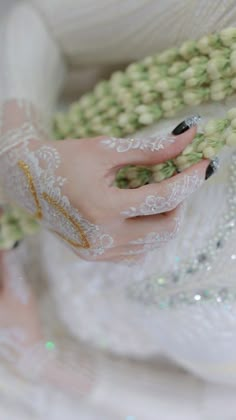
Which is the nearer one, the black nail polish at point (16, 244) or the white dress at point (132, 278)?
the white dress at point (132, 278)

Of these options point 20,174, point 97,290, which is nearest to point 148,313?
point 97,290

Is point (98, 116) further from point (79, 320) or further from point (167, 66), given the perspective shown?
point (79, 320)

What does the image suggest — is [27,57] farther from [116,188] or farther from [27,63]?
[116,188]

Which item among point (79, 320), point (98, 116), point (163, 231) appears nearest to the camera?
point (163, 231)

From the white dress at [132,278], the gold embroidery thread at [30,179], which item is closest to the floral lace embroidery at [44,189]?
the gold embroidery thread at [30,179]

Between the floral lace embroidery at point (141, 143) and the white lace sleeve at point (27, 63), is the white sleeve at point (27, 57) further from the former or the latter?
the floral lace embroidery at point (141, 143)

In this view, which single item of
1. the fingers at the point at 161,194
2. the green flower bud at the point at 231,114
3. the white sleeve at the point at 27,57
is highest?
the white sleeve at the point at 27,57

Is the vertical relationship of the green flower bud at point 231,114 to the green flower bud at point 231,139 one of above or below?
above

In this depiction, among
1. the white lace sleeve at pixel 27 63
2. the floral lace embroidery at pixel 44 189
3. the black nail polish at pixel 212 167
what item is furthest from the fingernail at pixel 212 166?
the white lace sleeve at pixel 27 63
